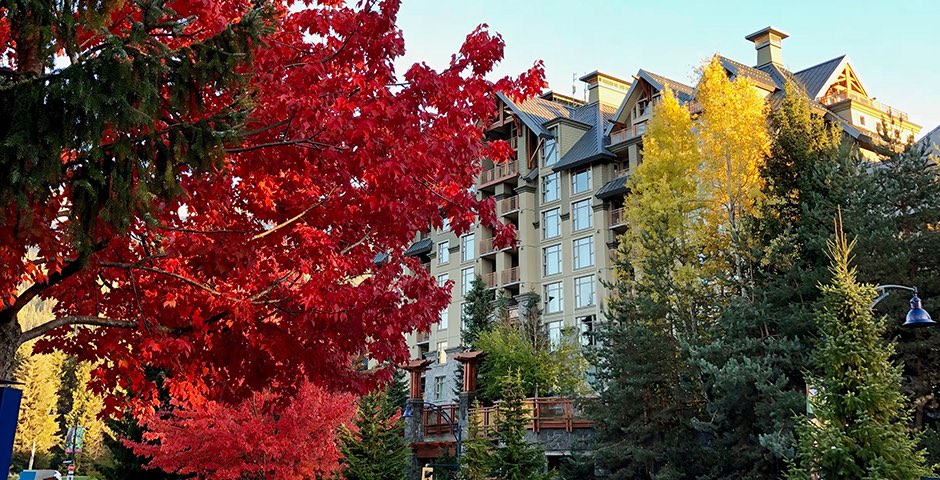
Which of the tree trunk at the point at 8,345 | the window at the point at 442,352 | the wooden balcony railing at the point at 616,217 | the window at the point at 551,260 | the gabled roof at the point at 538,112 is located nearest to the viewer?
the tree trunk at the point at 8,345

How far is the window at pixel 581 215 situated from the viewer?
4991 cm

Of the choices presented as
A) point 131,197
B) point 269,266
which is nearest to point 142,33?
point 131,197

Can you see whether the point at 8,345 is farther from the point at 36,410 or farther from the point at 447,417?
the point at 36,410

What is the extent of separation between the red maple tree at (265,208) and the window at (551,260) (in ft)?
137

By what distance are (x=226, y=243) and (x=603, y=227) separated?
41723mm

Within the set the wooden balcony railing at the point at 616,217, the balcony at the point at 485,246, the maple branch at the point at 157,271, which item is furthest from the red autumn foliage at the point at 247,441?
the balcony at the point at 485,246

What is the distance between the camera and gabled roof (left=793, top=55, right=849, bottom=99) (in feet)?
140

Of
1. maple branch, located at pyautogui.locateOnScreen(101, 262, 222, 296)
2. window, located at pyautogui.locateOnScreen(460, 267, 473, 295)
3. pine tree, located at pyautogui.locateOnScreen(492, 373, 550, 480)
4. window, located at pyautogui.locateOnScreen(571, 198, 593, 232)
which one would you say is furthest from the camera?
window, located at pyautogui.locateOnScreen(460, 267, 473, 295)

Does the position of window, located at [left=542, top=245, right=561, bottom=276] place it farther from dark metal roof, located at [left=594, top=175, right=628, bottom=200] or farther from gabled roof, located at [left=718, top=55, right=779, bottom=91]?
gabled roof, located at [left=718, top=55, right=779, bottom=91]

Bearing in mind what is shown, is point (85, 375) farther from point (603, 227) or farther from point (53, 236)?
point (53, 236)

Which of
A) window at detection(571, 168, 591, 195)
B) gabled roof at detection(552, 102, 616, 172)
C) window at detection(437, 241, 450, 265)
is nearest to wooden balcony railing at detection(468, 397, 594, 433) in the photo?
gabled roof at detection(552, 102, 616, 172)

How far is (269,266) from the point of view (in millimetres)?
8938

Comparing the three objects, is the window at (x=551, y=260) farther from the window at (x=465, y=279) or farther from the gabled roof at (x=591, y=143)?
the window at (x=465, y=279)

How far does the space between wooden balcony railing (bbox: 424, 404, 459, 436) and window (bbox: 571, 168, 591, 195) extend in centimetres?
1866
